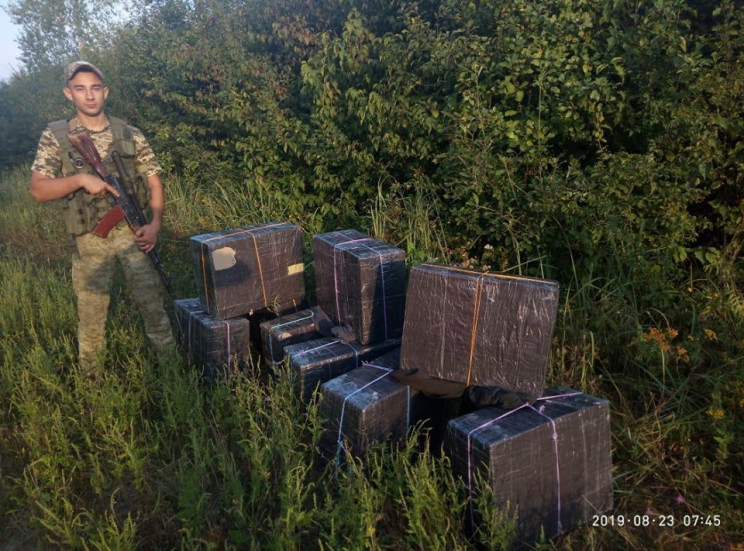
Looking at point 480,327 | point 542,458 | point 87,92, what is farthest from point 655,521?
point 87,92

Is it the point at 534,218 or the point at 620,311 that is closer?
the point at 620,311

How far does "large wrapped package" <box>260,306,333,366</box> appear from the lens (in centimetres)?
323

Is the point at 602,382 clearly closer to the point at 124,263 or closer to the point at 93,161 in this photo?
the point at 124,263

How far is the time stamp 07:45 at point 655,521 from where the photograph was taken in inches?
82.5

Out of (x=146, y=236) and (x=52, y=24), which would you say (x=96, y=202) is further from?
(x=52, y=24)

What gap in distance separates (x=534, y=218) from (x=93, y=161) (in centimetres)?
280

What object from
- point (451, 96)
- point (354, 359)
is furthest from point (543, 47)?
point (354, 359)

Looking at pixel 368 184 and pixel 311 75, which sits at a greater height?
pixel 311 75

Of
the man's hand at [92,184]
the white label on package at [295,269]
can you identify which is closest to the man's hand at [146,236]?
the man's hand at [92,184]

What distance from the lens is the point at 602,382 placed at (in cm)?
289

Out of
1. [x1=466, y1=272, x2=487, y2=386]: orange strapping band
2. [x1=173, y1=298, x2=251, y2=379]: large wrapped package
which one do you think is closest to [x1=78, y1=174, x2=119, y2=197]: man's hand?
[x1=173, y1=298, x2=251, y2=379]: large wrapped package

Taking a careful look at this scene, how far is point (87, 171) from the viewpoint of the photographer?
329 cm

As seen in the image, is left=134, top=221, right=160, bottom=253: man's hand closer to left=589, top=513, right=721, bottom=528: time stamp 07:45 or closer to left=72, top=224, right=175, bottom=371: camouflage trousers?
left=72, top=224, right=175, bottom=371: camouflage trousers

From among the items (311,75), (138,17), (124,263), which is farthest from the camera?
(138,17)
